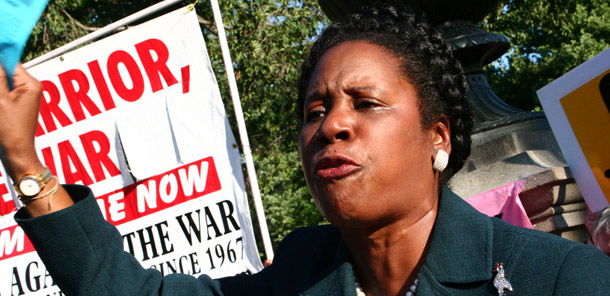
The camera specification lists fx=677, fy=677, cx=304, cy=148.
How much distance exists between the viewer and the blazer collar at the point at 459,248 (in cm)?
174

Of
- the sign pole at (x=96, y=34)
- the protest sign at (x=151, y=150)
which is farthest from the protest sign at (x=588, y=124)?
the sign pole at (x=96, y=34)

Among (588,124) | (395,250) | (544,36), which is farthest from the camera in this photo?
(544,36)

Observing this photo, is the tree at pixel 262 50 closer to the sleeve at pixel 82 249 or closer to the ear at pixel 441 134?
the ear at pixel 441 134

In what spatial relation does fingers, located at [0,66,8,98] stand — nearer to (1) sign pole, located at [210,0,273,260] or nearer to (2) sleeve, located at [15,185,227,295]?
(2) sleeve, located at [15,185,227,295]

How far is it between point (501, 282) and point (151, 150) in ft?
12.4

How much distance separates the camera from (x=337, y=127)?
179 cm

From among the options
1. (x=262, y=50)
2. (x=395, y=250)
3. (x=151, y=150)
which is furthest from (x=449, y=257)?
(x=262, y=50)

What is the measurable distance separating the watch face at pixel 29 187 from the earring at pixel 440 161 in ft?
3.43

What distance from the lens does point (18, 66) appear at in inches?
58.8

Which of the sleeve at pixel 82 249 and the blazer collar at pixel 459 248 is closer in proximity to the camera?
the sleeve at pixel 82 249

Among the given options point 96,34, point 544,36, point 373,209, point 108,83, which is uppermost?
point 96,34

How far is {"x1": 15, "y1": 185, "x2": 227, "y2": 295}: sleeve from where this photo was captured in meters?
1.60

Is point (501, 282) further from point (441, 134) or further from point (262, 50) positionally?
point (262, 50)

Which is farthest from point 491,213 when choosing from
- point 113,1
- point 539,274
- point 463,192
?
point 113,1
